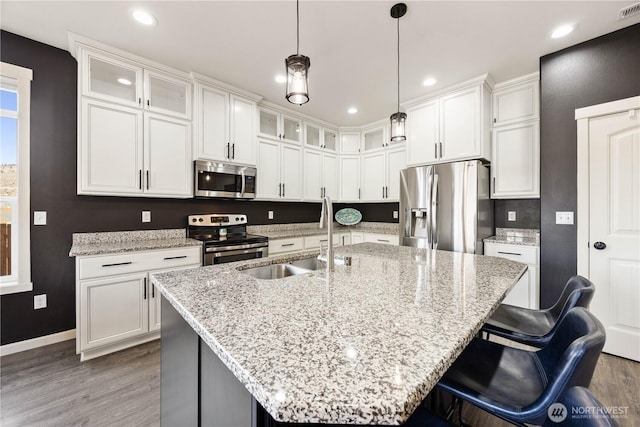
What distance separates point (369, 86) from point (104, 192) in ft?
9.85

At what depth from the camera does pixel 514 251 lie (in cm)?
273

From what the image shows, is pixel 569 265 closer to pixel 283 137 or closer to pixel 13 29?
pixel 283 137

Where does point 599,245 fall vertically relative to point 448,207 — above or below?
below

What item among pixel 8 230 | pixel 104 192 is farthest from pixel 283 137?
pixel 8 230

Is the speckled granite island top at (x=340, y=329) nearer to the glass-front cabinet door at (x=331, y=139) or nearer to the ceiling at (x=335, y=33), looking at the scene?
the ceiling at (x=335, y=33)

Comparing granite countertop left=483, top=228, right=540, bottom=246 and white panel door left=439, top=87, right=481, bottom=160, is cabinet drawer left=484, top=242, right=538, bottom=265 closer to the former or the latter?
granite countertop left=483, top=228, right=540, bottom=246

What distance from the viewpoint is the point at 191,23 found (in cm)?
212

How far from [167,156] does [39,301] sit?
5.69ft

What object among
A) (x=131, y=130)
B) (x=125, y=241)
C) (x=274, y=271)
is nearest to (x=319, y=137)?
(x=131, y=130)

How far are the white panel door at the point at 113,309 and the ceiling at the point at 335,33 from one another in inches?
83.0

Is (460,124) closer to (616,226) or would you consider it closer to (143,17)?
(616,226)

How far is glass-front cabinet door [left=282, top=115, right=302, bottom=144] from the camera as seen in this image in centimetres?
384

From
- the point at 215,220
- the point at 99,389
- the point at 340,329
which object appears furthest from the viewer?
the point at 215,220

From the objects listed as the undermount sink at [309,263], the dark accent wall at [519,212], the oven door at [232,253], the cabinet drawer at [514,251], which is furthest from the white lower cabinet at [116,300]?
the dark accent wall at [519,212]
